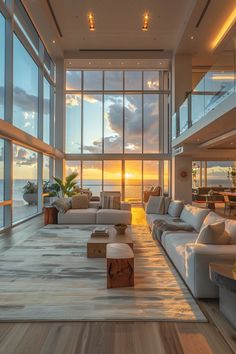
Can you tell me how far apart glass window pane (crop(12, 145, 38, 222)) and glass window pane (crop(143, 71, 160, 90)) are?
745cm

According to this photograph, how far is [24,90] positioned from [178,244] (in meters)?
7.47

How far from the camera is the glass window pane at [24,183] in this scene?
8.58 m

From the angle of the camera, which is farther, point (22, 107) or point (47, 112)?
point (47, 112)

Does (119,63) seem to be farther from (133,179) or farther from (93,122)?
(133,179)

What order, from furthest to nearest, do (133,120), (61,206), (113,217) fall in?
(133,120), (61,206), (113,217)

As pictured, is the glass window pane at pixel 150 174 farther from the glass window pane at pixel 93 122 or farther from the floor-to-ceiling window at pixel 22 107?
the floor-to-ceiling window at pixel 22 107

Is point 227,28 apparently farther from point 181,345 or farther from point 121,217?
point 181,345

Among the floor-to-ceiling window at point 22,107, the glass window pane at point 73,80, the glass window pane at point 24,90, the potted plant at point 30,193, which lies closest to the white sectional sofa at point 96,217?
the floor-to-ceiling window at point 22,107

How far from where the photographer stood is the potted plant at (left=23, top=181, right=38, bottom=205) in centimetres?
1016

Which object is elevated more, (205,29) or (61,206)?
(205,29)

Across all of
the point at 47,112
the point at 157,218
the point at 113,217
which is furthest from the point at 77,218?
the point at 47,112

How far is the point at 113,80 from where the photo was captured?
590 inches

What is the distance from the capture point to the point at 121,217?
850 cm

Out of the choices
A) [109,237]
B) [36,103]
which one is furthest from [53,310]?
[36,103]
